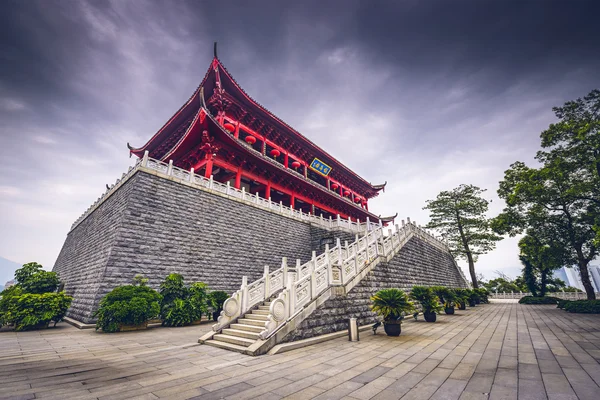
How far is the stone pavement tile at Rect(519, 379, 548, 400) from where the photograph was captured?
256cm

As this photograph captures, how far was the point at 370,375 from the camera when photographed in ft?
11.1

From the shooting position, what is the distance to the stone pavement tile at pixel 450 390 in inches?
104

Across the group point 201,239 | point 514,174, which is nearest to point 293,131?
point 201,239

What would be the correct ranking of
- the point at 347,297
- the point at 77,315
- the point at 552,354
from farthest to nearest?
the point at 77,315 < the point at 347,297 < the point at 552,354

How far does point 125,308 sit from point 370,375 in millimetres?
7417

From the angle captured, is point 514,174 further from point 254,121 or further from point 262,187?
point 254,121

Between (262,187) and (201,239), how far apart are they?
8.55m

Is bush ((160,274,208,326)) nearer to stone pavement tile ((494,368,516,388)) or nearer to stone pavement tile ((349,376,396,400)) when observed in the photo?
stone pavement tile ((349,376,396,400))

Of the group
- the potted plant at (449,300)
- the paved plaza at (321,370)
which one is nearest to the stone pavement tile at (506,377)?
the paved plaza at (321,370)

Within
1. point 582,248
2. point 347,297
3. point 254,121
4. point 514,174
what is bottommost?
point 347,297

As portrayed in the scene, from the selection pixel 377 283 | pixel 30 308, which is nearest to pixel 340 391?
pixel 377 283

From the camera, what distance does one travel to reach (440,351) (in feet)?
15.3

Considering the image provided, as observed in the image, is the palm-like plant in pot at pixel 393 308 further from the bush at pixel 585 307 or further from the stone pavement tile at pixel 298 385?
the bush at pixel 585 307

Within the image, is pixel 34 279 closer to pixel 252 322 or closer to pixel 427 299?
pixel 252 322
